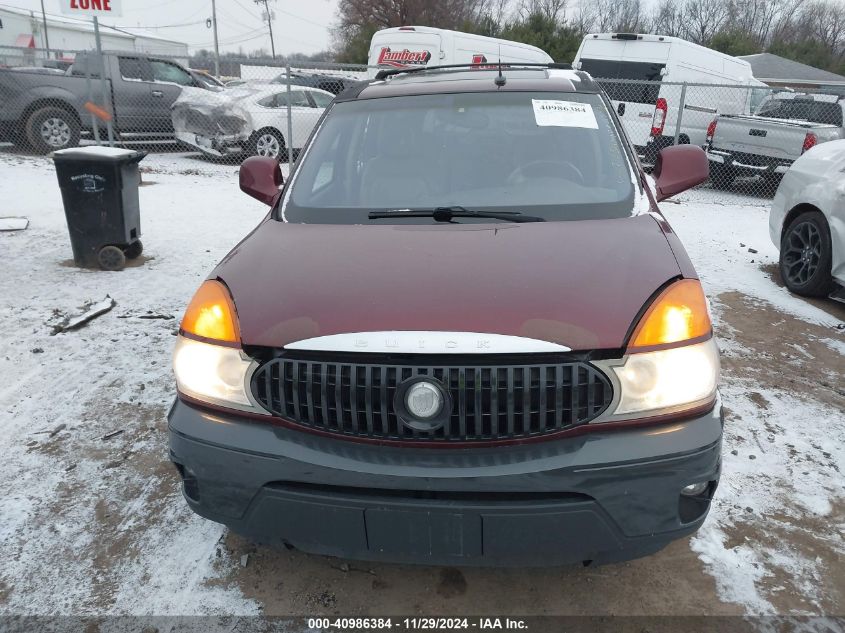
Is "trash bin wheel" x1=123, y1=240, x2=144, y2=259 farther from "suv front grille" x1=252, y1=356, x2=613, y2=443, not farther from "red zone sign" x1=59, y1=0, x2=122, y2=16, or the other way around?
"suv front grille" x1=252, y1=356, x2=613, y2=443

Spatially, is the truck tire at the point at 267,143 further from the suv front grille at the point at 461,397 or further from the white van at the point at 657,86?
the suv front grille at the point at 461,397

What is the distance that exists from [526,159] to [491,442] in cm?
162

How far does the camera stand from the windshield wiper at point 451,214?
2562 mm

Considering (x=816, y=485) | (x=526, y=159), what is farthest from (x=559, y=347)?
(x=816, y=485)

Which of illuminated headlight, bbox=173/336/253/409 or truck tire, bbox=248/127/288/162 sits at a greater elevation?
illuminated headlight, bbox=173/336/253/409

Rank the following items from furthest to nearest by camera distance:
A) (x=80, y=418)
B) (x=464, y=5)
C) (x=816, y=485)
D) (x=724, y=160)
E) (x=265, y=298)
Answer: (x=464, y=5) → (x=724, y=160) → (x=80, y=418) → (x=816, y=485) → (x=265, y=298)

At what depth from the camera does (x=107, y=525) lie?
261 centimetres

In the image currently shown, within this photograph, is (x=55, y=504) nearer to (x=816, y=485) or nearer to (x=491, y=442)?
(x=491, y=442)

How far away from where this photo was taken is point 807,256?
575cm

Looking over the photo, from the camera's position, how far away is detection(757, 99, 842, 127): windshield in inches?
444

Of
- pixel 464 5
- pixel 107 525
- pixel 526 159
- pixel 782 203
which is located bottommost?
pixel 107 525

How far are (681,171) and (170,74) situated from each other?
39.0 ft

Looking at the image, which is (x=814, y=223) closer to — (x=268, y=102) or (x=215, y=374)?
(x=215, y=374)

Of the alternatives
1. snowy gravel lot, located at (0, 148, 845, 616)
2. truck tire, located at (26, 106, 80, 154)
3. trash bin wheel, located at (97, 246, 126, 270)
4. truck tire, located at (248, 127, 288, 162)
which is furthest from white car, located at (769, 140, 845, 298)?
truck tire, located at (26, 106, 80, 154)
